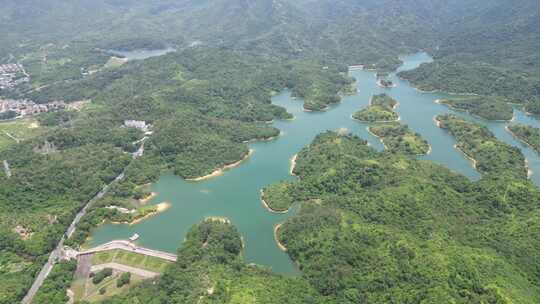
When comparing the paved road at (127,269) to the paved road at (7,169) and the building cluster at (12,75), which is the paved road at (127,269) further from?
the building cluster at (12,75)

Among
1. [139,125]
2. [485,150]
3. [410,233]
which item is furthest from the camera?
[139,125]

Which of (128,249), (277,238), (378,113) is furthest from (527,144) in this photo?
(128,249)

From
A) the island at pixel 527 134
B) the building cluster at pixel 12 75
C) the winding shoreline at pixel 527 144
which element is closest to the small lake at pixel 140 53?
the building cluster at pixel 12 75

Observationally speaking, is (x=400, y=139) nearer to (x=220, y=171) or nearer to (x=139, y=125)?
(x=220, y=171)

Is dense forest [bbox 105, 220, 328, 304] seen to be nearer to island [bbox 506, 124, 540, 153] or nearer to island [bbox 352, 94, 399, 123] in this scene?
island [bbox 352, 94, 399, 123]

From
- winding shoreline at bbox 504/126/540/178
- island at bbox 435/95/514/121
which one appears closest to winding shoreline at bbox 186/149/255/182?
→ winding shoreline at bbox 504/126/540/178

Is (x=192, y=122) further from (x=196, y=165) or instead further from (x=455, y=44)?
(x=455, y=44)
